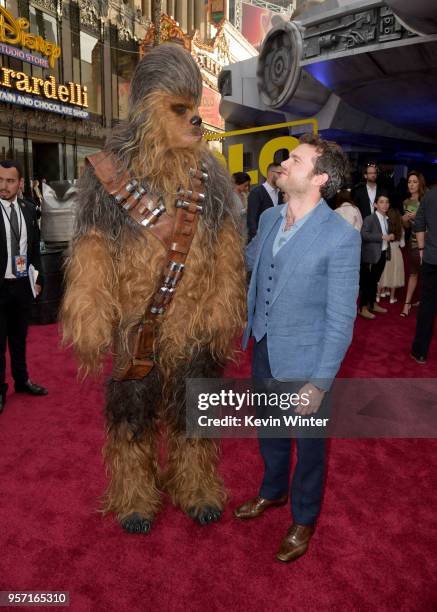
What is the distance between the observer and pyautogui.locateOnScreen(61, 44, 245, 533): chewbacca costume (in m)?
2.04

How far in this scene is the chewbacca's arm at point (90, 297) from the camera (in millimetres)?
2033

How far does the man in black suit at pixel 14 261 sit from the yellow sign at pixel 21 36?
12.9m

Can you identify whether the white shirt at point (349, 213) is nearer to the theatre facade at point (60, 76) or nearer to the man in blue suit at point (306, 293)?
the man in blue suit at point (306, 293)

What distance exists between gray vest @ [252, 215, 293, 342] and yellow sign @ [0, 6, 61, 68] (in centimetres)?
1489

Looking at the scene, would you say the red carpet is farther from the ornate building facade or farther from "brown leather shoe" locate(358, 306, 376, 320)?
the ornate building facade

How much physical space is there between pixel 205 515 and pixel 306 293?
1.24 meters

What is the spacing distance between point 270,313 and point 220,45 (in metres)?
32.0

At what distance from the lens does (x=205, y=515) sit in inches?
94.2

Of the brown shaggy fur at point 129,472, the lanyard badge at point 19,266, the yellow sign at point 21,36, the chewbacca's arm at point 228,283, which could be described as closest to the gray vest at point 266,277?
the chewbacca's arm at point 228,283

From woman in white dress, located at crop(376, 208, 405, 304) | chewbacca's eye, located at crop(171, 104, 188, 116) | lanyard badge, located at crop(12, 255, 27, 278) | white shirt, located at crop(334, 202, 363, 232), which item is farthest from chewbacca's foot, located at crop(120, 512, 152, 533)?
woman in white dress, located at crop(376, 208, 405, 304)

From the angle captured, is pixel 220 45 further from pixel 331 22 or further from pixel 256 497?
pixel 256 497

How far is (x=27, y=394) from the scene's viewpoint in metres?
3.96

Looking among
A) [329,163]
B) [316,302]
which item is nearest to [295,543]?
[316,302]

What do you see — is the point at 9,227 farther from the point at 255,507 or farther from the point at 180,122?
the point at 255,507
